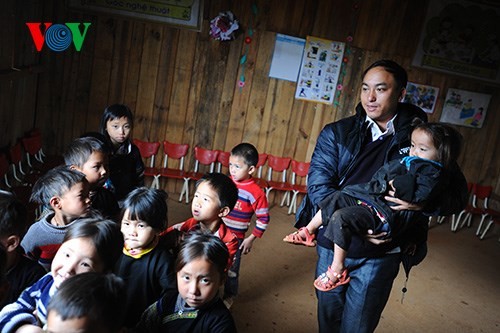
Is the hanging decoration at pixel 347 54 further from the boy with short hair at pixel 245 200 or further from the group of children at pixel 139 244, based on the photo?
the group of children at pixel 139 244

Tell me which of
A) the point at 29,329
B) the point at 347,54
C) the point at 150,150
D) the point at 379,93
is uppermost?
the point at 347,54

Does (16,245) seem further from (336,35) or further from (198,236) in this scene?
(336,35)

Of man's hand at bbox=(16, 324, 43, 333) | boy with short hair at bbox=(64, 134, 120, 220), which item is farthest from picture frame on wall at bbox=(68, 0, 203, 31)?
man's hand at bbox=(16, 324, 43, 333)

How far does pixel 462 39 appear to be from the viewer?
519 cm

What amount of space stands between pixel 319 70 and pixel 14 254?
392cm

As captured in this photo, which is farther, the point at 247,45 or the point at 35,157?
the point at 247,45

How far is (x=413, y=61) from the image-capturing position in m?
5.14

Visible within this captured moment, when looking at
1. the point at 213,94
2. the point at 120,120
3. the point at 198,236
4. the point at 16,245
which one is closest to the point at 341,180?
the point at 198,236

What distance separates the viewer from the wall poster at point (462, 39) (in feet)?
16.6

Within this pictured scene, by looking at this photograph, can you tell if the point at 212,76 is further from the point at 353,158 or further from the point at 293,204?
the point at 353,158

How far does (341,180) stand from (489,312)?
2607 mm

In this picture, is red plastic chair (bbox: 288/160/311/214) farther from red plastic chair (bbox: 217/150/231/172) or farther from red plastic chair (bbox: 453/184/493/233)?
red plastic chair (bbox: 453/184/493/233)

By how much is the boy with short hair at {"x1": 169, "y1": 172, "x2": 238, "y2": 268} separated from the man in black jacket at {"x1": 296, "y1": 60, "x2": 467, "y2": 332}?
450mm

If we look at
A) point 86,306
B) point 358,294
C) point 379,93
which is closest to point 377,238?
point 358,294
